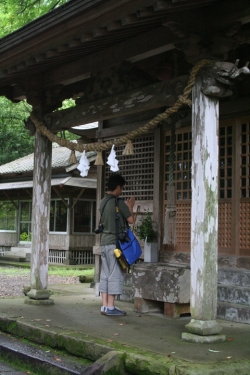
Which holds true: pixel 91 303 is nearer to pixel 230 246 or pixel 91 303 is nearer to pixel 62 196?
pixel 230 246

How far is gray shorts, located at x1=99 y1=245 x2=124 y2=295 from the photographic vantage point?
7.14 metres

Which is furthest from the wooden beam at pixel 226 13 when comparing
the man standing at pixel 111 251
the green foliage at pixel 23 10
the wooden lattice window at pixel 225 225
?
the green foliage at pixel 23 10

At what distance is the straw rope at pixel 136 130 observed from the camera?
582cm

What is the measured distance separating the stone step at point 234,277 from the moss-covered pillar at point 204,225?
1795mm

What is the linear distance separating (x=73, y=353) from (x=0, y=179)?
2014cm

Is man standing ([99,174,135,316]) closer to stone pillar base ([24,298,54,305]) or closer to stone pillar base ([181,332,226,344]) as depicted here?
stone pillar base ([24,298,54,305])

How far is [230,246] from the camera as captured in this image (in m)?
7.73

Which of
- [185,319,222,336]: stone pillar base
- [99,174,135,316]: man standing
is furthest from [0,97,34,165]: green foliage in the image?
[185,319,222,336]: stone pillar base

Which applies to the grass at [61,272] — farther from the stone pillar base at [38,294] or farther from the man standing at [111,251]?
the man standing at [111,251]

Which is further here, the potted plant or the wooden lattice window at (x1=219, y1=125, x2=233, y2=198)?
the potted plant

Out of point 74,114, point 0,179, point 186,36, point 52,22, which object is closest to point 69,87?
point 74,114

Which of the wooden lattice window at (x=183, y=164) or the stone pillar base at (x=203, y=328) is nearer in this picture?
the stone pillar base at (x=203, y=328)

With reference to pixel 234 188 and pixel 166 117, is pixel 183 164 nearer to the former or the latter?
pixel 234 188

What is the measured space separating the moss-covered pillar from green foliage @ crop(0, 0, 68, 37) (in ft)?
36.7
